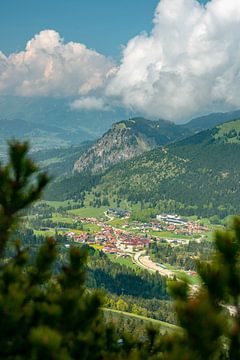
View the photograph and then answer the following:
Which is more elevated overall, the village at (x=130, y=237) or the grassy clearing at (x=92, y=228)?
the grassy clearing at (x=92, y=228)

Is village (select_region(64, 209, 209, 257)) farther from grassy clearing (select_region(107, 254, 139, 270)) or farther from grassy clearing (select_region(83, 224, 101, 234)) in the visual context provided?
grassy clearing (select_region(107, 254, 139, 270))

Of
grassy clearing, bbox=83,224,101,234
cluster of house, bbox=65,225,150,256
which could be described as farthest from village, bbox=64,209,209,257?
grassy clearing, bbox=83,224,101,234

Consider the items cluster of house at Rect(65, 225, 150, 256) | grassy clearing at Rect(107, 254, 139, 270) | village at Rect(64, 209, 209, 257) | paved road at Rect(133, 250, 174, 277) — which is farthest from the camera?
A: village at Rect(64, 209, 209, 257)

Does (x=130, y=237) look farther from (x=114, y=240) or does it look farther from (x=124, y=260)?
(x=124, y=260)

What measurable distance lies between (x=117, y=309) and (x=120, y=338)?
85.6 meters

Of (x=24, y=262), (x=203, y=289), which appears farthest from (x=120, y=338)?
(x=203, y=289)

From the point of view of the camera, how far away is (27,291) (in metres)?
9.27

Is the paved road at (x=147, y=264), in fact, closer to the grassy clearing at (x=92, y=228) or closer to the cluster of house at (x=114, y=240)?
the cluster of house at (x=114, y=240)

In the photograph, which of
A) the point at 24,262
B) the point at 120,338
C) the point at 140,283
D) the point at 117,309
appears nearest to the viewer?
the point at 24,262

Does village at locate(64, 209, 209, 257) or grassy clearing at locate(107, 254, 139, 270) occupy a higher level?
village at locate(64, 209, 209, 257)

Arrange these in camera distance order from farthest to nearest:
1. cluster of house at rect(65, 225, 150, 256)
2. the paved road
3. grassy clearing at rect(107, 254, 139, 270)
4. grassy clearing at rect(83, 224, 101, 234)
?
1. grassy clearing at rect(83, 224, 101, 234)
2. cluster of house at rect(65, 225, 150, 256)
3. grassy clearing at rect(107, 254, 139, 270)
4. the paved road

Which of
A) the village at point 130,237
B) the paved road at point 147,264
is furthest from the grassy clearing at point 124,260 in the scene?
the village at point 130,237

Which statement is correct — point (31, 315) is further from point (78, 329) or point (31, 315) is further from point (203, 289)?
point (203, 289)

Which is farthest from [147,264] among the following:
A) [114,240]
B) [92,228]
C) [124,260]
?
[92,228]
